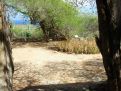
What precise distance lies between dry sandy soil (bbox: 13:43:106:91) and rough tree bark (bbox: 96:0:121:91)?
4.26 meters

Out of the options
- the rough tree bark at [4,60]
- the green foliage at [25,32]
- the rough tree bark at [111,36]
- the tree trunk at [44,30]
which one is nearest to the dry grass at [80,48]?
the tree trunk at [44,30]

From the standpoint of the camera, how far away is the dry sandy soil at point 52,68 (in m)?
12.7

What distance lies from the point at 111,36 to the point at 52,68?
7.97 meters

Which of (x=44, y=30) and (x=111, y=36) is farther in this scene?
(x=44, y=30)

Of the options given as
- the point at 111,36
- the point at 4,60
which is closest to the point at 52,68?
the point at 111,36

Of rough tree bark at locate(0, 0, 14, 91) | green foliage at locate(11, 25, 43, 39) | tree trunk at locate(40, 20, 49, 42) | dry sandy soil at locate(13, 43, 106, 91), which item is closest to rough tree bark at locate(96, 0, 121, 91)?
rough tree bark at locate(0, 0, 14, 91)

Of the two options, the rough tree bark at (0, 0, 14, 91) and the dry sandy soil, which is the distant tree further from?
the rough tree bark at (0, 0, 14, 91)

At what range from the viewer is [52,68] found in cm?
1487

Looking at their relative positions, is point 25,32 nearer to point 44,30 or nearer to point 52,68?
point 44,30

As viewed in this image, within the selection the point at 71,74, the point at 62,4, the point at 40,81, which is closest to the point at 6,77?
the point at 40,81

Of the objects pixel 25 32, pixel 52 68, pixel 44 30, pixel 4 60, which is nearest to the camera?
pixel 4 60

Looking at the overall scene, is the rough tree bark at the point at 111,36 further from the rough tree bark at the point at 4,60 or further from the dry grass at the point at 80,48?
the dry grass at the point at 80,48

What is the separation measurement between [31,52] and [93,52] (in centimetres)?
315

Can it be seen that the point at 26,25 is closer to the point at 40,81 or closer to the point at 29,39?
the point at 29,39
